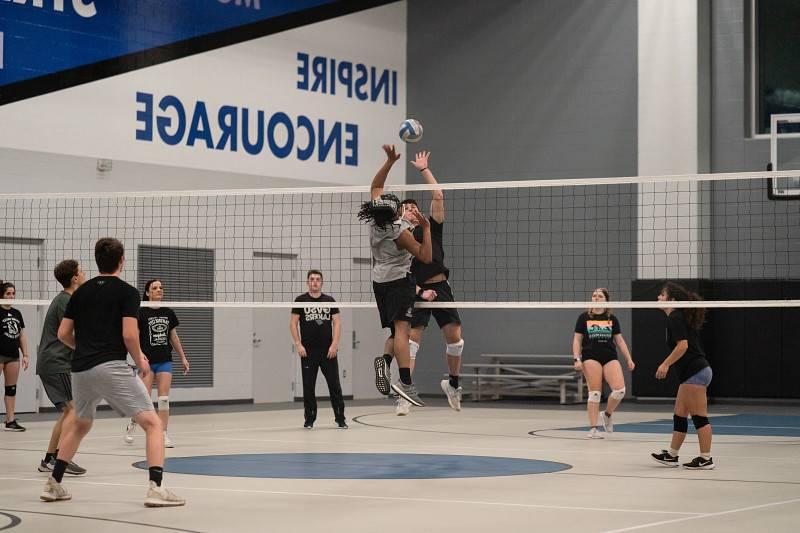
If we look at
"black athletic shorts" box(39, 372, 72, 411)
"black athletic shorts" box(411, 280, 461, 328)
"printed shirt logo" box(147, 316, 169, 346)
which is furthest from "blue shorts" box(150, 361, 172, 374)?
"black athletic shorts" box(411, 280, 461, 328)

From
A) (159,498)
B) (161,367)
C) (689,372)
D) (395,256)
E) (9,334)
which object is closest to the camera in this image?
(159,498)

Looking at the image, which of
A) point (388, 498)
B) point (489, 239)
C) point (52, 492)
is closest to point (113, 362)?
point (52, 492)

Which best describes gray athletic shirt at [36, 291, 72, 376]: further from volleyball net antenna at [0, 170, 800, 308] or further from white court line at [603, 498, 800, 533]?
volleyball net antenna at [0, 170, 800, 308]

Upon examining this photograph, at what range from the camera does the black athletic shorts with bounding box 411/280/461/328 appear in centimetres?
1187

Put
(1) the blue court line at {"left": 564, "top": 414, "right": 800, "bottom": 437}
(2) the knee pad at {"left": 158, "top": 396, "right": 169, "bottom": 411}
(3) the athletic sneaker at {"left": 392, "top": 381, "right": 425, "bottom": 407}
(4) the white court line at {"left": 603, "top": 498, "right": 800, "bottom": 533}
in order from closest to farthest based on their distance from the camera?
(4) the white court line at {"left": 603, "top": 498, "right": 800, "bottom": 533}, (3) the athletic sneaker at {"left": 392, "top": 381, "right": 425, "bottom": 407}, (2) the knee pad at {"left": 158, "top": 396, "right": 169, "bottom": 411}, (1) the blue court line at {"left": 564, "top": 414, "right": 800, "bottom": 437}

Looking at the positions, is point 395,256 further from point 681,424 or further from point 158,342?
point 158,342

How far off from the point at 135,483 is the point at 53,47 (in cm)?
1061

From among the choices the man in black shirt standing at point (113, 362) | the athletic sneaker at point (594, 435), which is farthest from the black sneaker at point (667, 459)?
the man in black shirt standing at point (113, 362)

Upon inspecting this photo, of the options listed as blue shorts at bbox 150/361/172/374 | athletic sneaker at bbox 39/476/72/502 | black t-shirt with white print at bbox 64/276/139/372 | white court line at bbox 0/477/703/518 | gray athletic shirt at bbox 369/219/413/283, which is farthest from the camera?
blue shorts at bbox 150/361/172/374

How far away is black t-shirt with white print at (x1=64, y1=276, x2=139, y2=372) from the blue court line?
9400 mm

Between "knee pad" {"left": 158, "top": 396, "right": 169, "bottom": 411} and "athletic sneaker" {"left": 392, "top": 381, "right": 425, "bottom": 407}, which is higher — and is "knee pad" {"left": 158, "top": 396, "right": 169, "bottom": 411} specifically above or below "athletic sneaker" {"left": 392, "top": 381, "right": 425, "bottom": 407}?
below

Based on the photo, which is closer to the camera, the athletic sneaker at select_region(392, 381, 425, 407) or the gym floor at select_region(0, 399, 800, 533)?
the gym floor at select_region(0, 399, 800, 533)

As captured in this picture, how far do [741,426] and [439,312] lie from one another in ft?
23.7

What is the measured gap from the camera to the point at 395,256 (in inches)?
432
